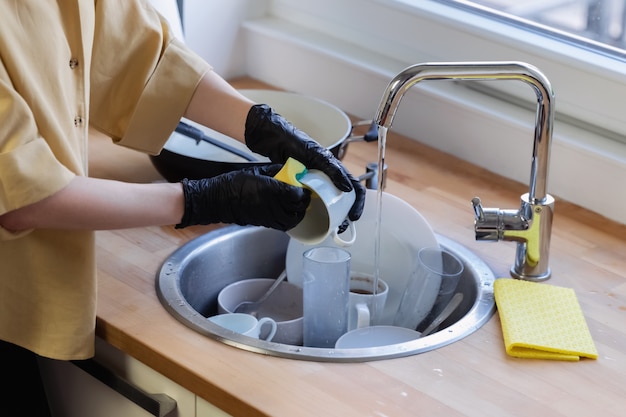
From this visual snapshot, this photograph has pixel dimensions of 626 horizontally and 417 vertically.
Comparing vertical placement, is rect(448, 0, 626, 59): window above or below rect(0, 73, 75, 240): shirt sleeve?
above

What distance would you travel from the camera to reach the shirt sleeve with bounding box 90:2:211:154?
1.28 metres

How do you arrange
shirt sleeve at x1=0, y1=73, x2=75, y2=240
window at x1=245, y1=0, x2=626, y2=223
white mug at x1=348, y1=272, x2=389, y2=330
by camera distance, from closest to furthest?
shirt sleeve at x1=0, y1=73, x2=75, y2=240
white mug at x1=348, y1=272, x2=389, y2=330
window at x1=245, y1=0, x2=626, y2=223

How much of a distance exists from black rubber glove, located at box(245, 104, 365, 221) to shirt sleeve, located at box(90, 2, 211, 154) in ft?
0.39

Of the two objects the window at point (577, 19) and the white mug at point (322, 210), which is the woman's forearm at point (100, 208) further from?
the window at point (577, 19)

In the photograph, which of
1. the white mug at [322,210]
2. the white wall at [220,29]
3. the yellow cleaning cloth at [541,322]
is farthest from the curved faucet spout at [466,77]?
the white wall at [220,29]

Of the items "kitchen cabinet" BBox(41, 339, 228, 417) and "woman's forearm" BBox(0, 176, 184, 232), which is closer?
"woman's forearm" BBox(0, 176, 184, 232)

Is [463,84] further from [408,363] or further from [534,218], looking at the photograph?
[408,363]

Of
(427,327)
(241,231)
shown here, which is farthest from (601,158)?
(241,231)

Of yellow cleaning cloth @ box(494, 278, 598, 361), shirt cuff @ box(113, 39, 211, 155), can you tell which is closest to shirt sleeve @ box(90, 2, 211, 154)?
shirt cuff @ box(113, 39, 211, 155)

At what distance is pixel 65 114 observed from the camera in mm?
1093

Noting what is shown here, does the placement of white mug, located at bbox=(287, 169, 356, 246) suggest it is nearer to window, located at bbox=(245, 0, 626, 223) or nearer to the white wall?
window, located at bbox=(245, 0, 626, 223)

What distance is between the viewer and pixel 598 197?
4.98 ft

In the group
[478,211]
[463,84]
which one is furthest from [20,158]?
[463,84]

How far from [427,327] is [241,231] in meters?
0.33
